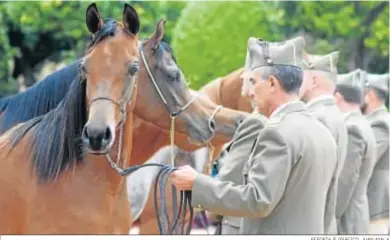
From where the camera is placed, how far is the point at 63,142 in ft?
13.1

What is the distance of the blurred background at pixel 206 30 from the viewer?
15.3m

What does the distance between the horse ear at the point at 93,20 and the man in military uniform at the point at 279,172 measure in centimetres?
79

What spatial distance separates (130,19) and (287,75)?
2.88 ft

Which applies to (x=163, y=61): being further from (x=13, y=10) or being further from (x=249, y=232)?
(x=13, y=10)

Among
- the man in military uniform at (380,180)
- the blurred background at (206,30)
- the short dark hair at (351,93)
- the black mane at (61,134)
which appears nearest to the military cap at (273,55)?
the black mane at (61,134)

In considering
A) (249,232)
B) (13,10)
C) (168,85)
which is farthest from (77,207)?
(13,10)

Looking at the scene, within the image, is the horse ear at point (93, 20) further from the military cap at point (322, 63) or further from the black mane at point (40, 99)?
the military cap at point (322, 63)

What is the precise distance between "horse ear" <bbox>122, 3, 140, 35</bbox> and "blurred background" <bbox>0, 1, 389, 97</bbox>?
34.2 ft

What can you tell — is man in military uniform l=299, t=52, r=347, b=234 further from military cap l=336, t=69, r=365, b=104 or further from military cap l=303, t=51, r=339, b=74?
military cap l=336, t=69, r=365, b=104

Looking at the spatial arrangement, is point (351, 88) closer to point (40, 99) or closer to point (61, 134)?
point (40, 99)

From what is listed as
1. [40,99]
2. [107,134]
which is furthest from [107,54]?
[40,99]

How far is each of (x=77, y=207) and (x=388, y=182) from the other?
11.7ft

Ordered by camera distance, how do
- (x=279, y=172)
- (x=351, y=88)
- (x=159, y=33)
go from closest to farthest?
(x=279, y=172) < (x=159, y=33) < (x=351, y=88)

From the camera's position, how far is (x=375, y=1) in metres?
18.0
